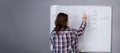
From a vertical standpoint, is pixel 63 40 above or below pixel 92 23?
below

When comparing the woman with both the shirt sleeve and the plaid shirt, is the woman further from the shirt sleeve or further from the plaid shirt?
the shirt sleeve

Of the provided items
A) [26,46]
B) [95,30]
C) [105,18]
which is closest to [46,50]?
[26,46]

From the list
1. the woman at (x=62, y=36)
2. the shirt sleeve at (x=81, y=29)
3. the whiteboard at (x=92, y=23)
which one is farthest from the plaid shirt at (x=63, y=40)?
the whiteboard at (x=92, y=23)

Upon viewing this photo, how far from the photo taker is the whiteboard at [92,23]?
319 centimetres

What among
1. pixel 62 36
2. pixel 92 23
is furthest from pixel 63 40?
pixel 92 23

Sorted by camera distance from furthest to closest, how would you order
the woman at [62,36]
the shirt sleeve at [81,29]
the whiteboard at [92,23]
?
the whiteboard at [92,23] < the shirt sleeve at [81,29] < the woman at [62,36]

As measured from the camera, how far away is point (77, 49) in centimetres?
311

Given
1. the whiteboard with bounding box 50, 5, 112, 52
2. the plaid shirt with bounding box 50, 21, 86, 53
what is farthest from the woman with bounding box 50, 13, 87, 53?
the whiteboard with bounding box 50, 5, 112, 52

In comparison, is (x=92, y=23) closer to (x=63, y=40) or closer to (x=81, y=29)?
(x=81, y=29)

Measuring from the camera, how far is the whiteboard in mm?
3189

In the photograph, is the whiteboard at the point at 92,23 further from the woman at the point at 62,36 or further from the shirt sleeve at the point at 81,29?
the woman at the point at 62,36

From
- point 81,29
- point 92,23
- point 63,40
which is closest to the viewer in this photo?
point 63,40

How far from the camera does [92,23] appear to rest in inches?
126

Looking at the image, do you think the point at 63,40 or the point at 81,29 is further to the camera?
the point at 81,29
